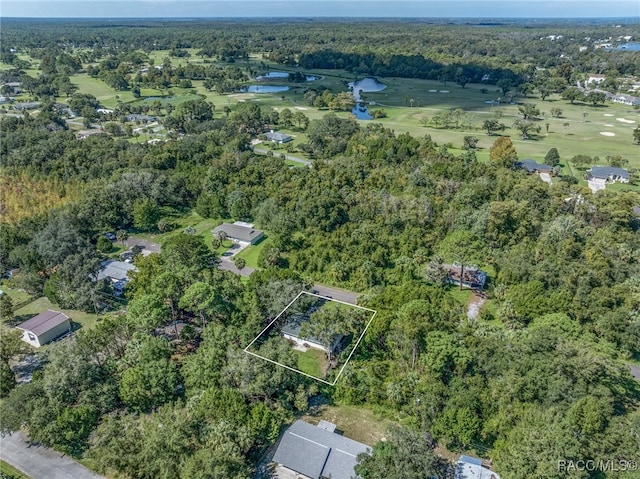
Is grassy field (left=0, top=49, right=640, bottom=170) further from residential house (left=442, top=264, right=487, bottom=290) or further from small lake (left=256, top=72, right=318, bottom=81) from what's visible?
residential house (left=442, top=264, right=487, bottom=290)

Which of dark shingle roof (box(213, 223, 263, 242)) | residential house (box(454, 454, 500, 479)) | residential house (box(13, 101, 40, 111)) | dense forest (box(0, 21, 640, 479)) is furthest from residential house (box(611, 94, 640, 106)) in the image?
residential house (box(13, 101, 40, 111))

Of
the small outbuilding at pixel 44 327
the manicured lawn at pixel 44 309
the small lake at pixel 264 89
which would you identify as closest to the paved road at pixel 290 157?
the manicured lawn at pixel 44 309

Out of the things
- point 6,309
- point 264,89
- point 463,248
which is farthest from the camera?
point 264,89

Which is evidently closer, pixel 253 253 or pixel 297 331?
pixel 297 331

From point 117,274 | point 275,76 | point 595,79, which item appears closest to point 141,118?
point 117,274

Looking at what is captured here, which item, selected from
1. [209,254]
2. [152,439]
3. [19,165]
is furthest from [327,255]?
[19,165]

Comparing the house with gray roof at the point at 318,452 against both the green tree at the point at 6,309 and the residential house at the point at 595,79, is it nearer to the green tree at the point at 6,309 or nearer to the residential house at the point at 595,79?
the green tree at the point at 6,309

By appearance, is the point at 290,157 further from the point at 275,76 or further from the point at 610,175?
the point at 275,76

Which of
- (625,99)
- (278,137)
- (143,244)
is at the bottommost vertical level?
(143,244)
